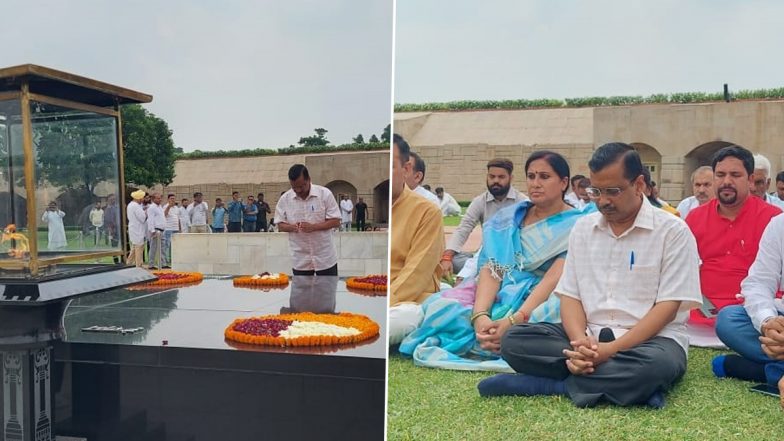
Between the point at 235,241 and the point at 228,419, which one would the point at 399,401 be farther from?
the point at 235,241

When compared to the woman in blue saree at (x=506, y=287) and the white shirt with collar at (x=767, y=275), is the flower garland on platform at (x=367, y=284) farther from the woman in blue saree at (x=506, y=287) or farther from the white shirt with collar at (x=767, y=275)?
the white shirt with collar at (x=767, y=275)

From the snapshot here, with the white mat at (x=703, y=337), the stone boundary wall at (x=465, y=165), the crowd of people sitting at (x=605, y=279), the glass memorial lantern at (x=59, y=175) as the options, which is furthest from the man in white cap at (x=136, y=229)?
the white mat at (x=703, y=337)

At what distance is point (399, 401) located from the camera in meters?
2.06

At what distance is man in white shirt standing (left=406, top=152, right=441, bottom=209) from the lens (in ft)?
6.73

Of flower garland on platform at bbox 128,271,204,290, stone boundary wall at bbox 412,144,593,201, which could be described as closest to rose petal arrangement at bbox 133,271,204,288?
flower garland on platform at bbox 128,271,204,290

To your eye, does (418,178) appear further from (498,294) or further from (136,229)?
(136,229)

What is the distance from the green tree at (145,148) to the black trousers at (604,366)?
946 cm

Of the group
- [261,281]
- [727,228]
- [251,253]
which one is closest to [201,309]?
[261,281]

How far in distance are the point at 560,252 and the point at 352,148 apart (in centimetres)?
677

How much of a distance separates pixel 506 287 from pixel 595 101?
0.56 meters

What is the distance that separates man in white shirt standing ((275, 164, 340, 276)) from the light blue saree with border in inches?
101

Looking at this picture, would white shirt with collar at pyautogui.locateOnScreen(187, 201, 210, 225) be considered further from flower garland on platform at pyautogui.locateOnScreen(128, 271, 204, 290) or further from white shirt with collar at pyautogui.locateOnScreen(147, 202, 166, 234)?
flower garland on platform at pyautogui.locateOnScreen(128, 271, 204, 290)

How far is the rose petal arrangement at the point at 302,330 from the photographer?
3.04 metres

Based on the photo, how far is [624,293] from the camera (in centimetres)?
185
